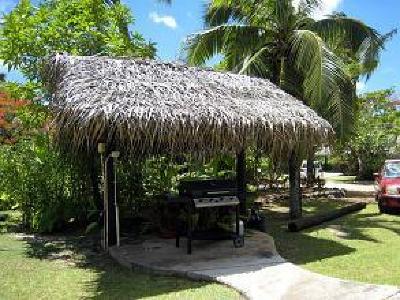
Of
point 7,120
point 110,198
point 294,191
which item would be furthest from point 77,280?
point 7,120

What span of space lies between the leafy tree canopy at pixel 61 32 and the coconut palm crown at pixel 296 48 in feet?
7.46

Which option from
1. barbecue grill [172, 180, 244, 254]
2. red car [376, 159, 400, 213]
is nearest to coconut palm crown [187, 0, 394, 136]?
red car [376, 159, 400, 213]

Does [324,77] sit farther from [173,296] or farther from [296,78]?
[173,296]

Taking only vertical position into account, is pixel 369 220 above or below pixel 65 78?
below

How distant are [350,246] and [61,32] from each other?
8.79 m

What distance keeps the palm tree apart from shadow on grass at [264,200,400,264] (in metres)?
1.12

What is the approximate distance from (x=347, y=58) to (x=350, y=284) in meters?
13.1

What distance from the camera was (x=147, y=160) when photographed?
43.2ft

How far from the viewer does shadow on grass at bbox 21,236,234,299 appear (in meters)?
6.90

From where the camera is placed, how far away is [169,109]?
829 centimetres

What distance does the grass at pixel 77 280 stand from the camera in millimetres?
6789

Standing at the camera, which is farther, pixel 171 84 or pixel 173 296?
pixel 171 84

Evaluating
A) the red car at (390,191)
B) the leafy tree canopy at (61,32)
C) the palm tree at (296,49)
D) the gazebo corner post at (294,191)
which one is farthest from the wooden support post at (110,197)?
the red car at (390,191)

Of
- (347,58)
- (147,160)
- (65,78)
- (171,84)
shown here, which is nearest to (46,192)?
(147,160)
